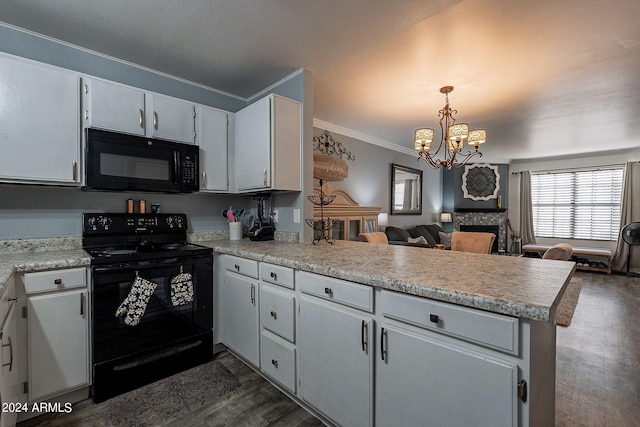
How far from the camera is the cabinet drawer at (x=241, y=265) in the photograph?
1989mm

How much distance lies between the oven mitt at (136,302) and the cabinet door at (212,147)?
3.06 feet

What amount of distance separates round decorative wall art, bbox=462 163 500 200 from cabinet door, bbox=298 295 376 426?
6535 millimetres

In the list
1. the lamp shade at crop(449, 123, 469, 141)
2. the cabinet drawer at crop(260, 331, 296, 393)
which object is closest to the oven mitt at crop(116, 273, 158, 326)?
the cabinet drawer at crop(260, 331, 296, 393)

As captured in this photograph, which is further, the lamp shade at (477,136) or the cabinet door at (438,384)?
the lamp shade at (477,136)

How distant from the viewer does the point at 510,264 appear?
1.49 metres

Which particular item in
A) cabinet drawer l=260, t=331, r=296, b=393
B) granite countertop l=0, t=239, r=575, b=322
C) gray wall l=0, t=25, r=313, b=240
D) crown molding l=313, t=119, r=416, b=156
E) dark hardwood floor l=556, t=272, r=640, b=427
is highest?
crown molding l=313, t=119, r=416, b=156

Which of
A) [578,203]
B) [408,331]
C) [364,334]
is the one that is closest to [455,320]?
[408,331]

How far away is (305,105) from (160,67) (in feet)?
4.10

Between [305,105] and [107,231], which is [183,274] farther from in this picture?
[305,105]

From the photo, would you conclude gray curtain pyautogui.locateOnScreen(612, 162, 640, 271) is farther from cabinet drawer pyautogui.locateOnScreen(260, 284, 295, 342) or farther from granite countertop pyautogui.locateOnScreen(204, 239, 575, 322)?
cabinet drawer pyautogui.locateOnScreen(260, 284, 295, 342)

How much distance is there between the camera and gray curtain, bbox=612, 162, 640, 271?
5551 millimetres

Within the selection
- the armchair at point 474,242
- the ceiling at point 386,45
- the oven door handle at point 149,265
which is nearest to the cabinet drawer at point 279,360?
the oven door handle at point 149,265

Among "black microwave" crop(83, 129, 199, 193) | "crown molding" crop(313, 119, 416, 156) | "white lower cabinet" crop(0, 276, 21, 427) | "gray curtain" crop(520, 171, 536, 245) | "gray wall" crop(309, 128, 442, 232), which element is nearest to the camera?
"white lower cabinet" crop(0, 276, 21, 427)

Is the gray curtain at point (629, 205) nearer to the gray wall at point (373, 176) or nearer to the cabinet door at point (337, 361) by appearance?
the gray wall at point (373, 176)
